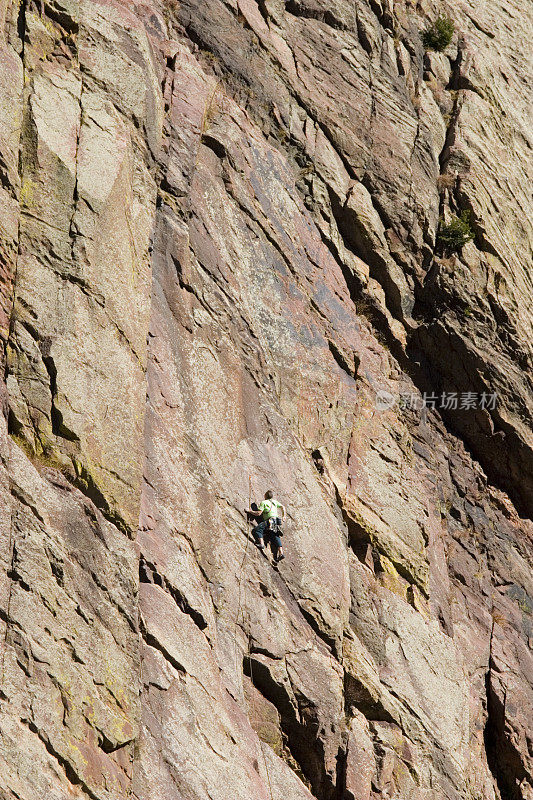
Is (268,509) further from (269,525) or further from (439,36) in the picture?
(439,36)

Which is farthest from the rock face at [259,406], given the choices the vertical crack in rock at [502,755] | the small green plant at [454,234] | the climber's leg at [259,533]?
the small green plant at [454,234]

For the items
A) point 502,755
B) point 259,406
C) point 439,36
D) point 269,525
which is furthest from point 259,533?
point 439,36

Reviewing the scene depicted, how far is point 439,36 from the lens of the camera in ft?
82.1

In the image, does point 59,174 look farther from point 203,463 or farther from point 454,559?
point 454,559

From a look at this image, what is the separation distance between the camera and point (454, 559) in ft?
65.2

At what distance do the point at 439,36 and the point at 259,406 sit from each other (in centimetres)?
1428

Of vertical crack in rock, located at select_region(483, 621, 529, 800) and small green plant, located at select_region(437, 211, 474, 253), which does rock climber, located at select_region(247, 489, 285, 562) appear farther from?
small green plant, located at select_region(437, 211, 474, 253)

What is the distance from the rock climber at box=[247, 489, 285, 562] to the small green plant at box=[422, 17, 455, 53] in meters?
15.7

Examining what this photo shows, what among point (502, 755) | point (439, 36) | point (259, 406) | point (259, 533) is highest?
point (439, 36)

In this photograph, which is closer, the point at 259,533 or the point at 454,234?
the point at 259,533

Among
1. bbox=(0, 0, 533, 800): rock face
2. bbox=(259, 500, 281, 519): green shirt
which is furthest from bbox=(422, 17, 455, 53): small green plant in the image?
bbox=(259, 500, 281, 519): green shirt

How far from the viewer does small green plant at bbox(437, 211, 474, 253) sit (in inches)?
854

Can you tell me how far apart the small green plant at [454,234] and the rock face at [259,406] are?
330mm

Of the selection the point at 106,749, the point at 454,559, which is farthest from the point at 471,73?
the point at 106,749
